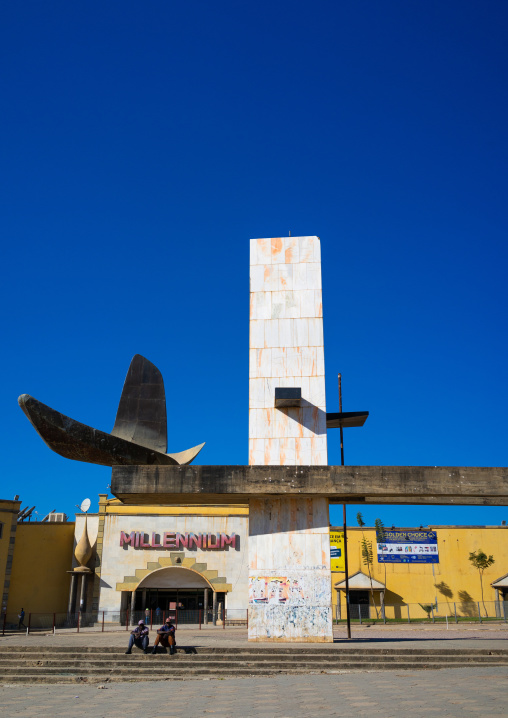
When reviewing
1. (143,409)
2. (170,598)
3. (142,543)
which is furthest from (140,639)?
(170,598)

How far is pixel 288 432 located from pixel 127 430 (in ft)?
19.2

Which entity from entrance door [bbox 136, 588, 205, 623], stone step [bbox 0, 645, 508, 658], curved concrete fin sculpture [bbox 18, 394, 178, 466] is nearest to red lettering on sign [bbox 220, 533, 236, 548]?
entrance door [bbox 136, 588, 205, 623]

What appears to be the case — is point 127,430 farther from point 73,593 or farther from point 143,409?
point 73,593

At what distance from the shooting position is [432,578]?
43.0m

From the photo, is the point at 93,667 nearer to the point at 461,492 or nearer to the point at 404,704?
the point at 404,704

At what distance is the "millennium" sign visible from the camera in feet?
118

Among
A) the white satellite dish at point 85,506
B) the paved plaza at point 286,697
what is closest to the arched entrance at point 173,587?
the white satellite dish at point 85,506

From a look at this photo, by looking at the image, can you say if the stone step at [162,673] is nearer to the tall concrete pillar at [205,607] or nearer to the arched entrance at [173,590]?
the tall concrete pillar at [205,607]

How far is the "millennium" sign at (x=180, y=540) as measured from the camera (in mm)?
36031

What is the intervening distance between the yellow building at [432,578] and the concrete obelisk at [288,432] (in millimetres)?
24273

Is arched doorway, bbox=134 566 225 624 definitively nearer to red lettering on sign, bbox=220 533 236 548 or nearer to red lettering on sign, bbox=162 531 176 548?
red lettering on sign, bbox=162 531 176 548

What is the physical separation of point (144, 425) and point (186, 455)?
260 cm

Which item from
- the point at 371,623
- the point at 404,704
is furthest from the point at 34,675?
the point at 371,623

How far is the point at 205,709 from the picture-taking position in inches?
408
